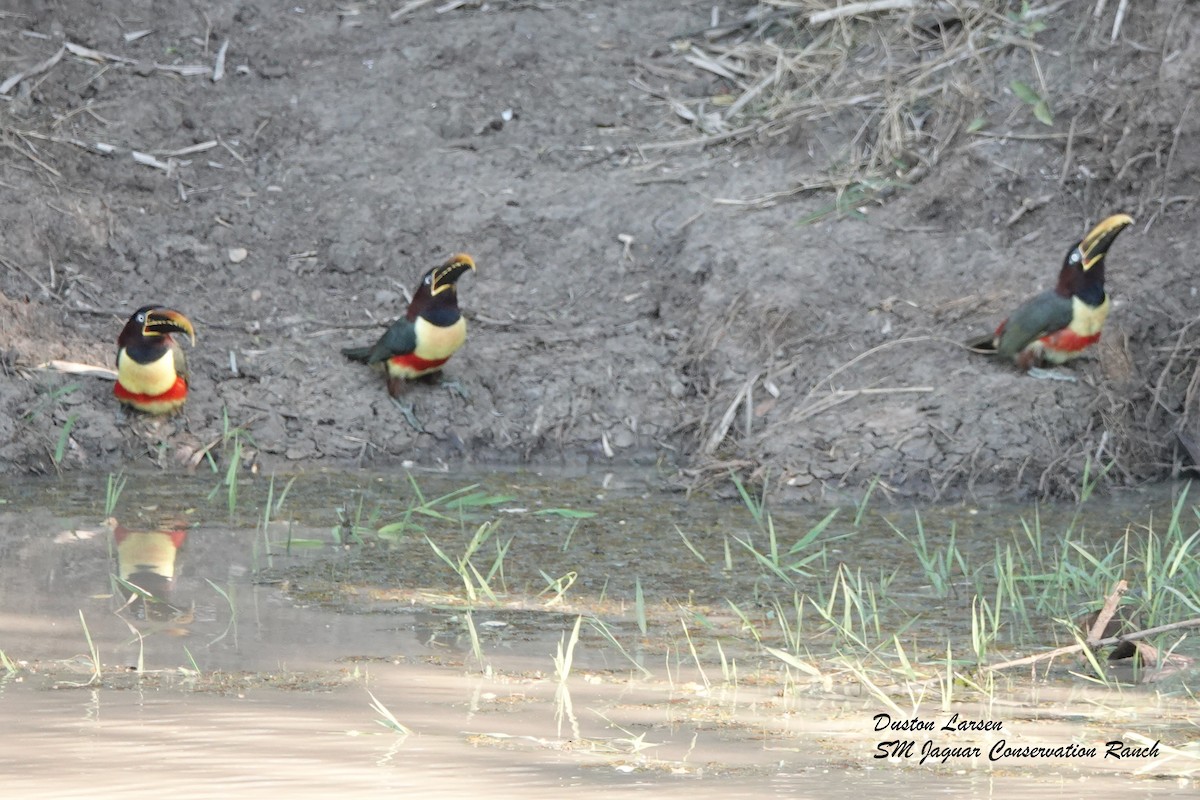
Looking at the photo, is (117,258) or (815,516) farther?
(117,258)

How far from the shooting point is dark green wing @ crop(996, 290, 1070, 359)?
6738 millimetres

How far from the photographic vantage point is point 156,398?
22.3 feet

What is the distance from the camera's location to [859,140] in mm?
8500

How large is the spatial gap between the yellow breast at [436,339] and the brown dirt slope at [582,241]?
11.4 inches

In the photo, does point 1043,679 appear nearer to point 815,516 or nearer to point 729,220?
point 815,516

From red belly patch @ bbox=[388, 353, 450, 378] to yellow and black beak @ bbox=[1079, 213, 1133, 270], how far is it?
2.86m

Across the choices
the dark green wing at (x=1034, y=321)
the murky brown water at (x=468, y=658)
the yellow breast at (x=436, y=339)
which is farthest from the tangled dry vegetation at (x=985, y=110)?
the yellow breast at (x=436, y=339)

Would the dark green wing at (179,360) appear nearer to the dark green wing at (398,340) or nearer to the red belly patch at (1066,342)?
the dark green wing at (398,340)

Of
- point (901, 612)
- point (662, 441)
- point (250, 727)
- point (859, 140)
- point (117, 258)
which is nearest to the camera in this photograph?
point (250, 727)

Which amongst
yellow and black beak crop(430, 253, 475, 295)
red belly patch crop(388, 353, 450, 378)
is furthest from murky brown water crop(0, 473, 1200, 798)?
yellow and black beak crop(430, 253, 475, 295)

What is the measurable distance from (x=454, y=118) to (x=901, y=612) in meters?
5.29

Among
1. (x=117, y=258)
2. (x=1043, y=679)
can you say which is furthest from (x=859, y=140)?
(x=1043, y=679)

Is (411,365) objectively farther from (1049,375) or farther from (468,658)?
(468,658)

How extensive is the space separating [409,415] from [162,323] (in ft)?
3.81
